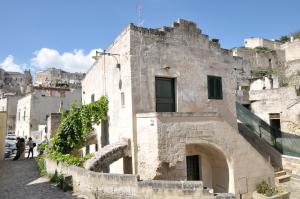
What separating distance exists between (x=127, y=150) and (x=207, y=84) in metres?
5.29

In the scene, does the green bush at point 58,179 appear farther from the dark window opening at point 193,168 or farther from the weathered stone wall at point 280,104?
the weathered stone wall at point 280,104

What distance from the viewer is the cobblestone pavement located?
884 centimetres

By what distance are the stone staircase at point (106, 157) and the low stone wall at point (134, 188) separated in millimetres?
848

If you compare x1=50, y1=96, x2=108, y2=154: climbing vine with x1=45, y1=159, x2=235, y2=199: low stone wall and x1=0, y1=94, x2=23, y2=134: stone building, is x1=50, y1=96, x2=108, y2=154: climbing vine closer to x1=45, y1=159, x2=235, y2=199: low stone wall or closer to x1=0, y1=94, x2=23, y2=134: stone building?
x1=45, y1=159, x2=235, y2=199: low stone wall

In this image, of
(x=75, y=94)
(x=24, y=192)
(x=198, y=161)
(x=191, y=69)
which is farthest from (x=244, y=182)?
(x=75, y=94)

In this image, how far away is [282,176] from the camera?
12633 millimetres

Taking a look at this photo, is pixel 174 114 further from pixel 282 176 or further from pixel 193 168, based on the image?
pixel 282 176

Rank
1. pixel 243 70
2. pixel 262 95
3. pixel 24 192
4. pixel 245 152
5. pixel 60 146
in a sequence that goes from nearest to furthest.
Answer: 1. pixel 24 192
2. pixel 245 152
3. pixel 60 146
4. pixel 262 95
5. pixel 243 70

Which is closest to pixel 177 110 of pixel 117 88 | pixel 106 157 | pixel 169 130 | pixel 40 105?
pixel 169 130

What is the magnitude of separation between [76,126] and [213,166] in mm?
7168

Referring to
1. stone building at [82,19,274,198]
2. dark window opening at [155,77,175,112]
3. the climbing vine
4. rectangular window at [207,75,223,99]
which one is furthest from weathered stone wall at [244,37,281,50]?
the climbing vine

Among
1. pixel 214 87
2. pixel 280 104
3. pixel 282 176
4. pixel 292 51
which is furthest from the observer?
pixel 292 51

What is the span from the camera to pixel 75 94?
32.1m

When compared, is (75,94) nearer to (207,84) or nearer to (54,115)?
(54,115)
